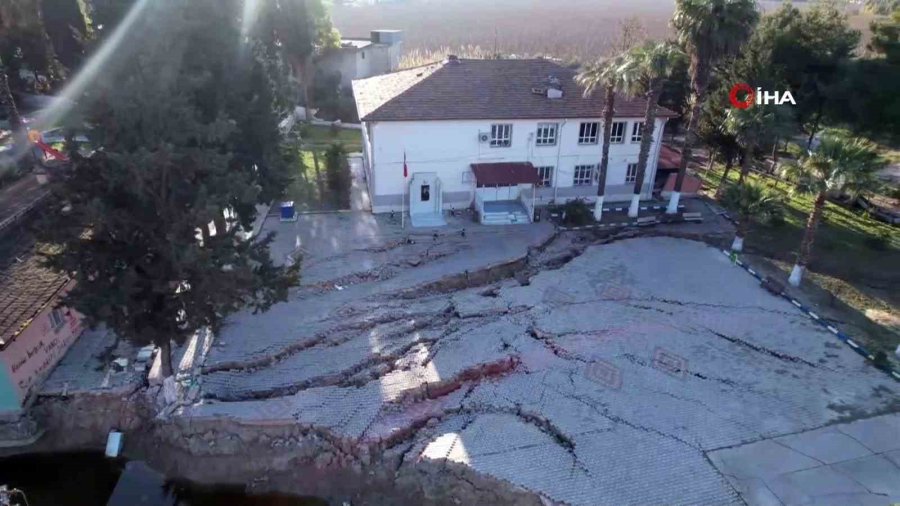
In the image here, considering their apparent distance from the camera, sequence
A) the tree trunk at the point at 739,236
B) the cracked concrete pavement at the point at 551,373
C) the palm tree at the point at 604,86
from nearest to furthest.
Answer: the cracked concrete pavement at the point at 551,373 < the palm tree at the point at 604,86 < the tree trunk at the point at 739,236

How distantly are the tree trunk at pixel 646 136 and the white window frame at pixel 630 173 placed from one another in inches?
51.5

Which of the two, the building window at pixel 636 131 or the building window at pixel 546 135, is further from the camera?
the building window at pixel 636 131

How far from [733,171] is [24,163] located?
46.0 m

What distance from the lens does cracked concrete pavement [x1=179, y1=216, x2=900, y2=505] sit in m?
16.5

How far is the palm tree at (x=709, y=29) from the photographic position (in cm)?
2631

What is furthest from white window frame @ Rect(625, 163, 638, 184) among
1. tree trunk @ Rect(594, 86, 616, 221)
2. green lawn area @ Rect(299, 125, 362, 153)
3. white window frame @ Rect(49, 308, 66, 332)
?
white window frame @ Rect(49, 308, 66, 332)

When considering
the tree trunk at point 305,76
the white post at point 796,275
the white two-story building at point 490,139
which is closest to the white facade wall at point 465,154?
the white two-story building at point 490,139

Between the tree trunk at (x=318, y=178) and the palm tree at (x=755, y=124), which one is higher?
the palm tree at (x=755, y=124)

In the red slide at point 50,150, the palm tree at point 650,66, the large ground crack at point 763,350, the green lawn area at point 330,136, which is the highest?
the palm tree at point 650,66

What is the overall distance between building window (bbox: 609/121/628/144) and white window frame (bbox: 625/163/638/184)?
72.8 inches

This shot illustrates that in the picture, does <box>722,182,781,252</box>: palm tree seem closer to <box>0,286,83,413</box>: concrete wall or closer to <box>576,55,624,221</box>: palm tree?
<box>576,55,624,221</box>: palm tree

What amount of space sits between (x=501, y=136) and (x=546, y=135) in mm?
2660

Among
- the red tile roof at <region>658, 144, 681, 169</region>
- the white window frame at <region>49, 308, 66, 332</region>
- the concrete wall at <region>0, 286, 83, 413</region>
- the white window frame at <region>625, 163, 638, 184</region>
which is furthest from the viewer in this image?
the red tile roof at <region>658, 144, 681, 169</region>

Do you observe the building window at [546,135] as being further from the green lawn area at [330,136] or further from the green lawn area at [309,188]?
the green lawn area at [330,136]
